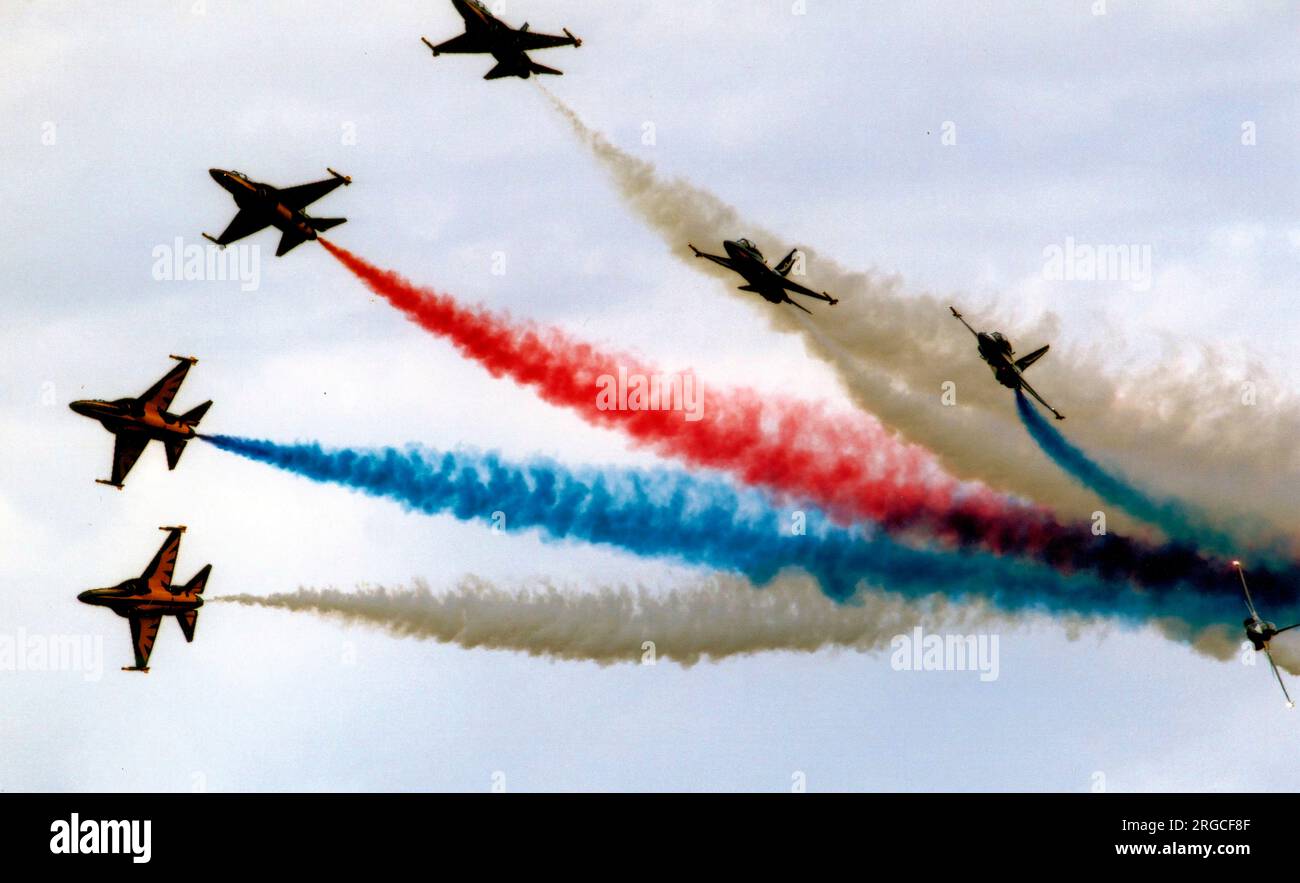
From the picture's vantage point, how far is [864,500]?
4227 inches

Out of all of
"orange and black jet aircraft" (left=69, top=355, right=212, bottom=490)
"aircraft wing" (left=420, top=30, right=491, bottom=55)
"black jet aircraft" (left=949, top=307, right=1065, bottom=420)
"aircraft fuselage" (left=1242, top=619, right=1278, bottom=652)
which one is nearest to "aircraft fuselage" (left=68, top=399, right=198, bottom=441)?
"orange and black jet aircraft" (left=69, top=355, right=212, bottom=490)

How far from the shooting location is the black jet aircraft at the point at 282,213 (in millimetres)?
104500

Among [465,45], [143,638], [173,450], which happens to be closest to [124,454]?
[173,450]

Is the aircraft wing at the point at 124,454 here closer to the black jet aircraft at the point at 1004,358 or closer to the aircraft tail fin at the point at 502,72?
the aircraft tail fin at the point at 502,72

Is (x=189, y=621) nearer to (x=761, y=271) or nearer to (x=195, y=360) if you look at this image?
(x=195, y=360)

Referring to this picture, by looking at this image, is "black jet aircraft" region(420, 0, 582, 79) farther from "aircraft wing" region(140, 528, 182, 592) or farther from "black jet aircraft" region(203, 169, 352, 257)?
"aircraft wing" region(140, 528, 182, 592)

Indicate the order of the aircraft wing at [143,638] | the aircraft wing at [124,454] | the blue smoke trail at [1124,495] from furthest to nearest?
the aircraft wing at [143,638], the blue smoke trail at [1124,495], the aircraft wing at [124,454]

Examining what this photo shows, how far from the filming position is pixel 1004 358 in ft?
346

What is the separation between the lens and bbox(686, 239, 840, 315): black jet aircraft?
10262cm

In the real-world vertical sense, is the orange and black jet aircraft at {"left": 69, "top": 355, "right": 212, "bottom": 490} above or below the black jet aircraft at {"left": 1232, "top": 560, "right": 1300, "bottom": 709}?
above

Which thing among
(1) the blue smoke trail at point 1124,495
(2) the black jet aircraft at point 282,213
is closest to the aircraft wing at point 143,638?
(2) the black jet aircraft at point 282,213
